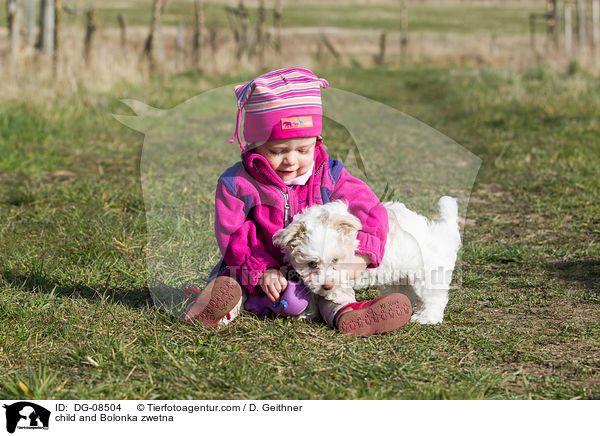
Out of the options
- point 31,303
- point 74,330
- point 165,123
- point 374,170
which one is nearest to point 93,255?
point 31,303

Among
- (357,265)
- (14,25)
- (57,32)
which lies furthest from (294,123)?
(14,25)

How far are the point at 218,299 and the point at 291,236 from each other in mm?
468

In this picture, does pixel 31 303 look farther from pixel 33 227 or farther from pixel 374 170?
pixel 374 170

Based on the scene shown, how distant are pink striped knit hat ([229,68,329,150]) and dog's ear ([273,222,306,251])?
0.41 meters

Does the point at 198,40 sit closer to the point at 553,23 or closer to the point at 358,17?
the point at 553,23

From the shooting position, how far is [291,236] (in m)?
2.81

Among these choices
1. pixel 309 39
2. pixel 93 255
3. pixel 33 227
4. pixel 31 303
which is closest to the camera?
pixel 31 303

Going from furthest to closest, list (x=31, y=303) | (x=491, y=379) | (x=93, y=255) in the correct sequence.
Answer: (x=93, y=255) < (x=31, y=303) < (x=491, y=379)

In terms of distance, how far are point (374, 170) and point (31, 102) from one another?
5.32 m

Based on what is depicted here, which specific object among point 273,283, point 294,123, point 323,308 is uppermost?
point 294,123

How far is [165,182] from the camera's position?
6.08 meters

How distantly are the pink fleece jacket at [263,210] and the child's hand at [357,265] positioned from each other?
0.10 ft

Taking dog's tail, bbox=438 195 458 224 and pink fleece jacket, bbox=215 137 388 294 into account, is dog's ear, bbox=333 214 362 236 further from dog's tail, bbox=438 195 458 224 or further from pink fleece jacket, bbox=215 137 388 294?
dog's tail, bbox=438 195 458 224

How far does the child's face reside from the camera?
2.96 metres
